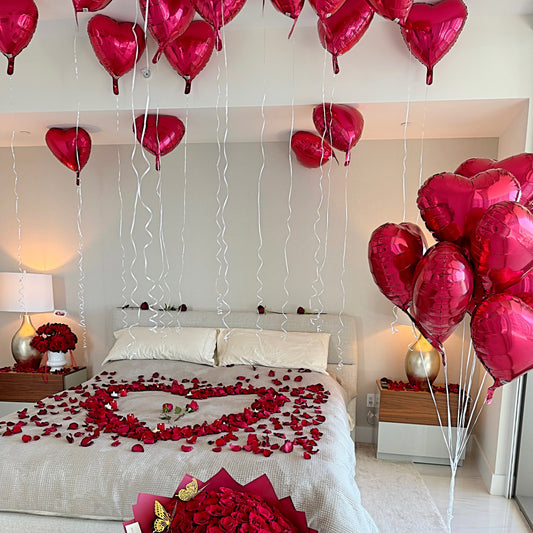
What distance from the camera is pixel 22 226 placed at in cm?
415

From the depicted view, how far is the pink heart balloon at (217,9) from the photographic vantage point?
6.71ft

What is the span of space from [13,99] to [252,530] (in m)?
3.07

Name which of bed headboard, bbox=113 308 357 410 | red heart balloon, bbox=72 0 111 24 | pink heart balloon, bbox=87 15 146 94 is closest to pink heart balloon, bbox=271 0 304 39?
red heart balloon, bbox=72 0 111 24

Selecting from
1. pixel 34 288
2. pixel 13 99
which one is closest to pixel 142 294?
pixel 34 288

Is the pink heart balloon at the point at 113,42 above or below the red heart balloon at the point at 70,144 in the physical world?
above

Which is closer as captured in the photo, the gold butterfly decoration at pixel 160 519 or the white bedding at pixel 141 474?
the gold butterfly decoration at pixel 160 519

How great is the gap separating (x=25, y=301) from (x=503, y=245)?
3.48 m

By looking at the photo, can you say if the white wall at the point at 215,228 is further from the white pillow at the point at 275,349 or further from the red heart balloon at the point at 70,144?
the red heart balloon at the point at 70,144

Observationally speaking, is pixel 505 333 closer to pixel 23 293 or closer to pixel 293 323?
pixel 293 323

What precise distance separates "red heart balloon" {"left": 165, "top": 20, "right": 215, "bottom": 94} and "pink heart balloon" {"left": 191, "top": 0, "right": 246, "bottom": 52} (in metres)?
0.48

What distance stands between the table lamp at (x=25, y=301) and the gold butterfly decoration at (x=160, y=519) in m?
3.23

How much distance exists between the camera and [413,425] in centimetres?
333

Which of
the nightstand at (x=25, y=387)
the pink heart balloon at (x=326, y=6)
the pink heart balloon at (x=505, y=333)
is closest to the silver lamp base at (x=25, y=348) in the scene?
the nightstand at (x=25, y=387)

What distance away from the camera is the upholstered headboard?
11.9 feet
